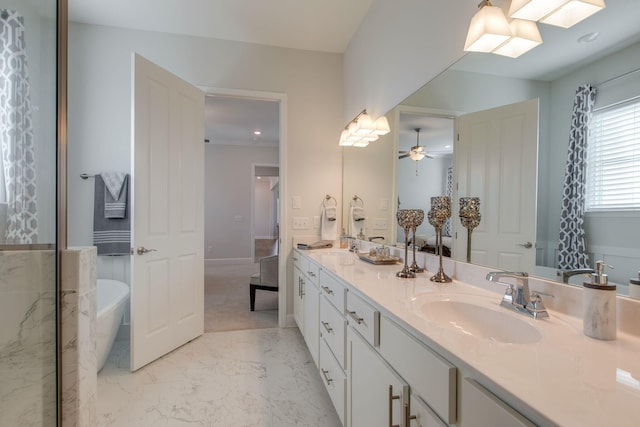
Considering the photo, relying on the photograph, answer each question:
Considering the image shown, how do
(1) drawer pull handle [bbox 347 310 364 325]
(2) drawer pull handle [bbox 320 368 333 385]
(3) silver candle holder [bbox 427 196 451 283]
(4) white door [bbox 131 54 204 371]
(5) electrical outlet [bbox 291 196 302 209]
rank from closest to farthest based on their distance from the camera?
1. (1) drawer pull handle [bbox 347 310 364 325]
2. (3) silver candle holder [bbox 427 196 451 283]
3. (2) drawer pull handle [bbox 320 368 333 385]
4. (4) white door [bbox 131 54 204 371]
5. (5) electrical outlet [bbox 291 196 302 209]

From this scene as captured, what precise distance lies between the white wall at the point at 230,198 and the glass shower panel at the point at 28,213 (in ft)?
17.6

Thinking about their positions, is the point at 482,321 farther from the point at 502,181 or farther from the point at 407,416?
the point at 502,181

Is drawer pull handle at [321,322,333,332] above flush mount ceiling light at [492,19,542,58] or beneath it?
beneath

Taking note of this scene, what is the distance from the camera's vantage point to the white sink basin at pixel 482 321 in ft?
2.91

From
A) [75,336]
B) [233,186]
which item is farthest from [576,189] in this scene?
[233,186]

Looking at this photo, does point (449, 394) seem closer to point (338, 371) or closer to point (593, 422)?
point (593, 422)

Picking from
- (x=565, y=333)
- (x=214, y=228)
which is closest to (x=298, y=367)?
(x=565, y=333)

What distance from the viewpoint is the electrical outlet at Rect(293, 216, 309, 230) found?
3008 millimetres

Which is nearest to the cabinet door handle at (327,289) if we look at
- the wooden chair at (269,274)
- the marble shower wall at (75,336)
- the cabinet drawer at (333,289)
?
the cabinet drawer at (333,289)

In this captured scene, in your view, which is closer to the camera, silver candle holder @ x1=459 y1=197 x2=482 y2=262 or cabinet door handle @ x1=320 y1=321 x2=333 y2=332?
silver candle holder @ x1=459 y1=197 x2=482 y2=262

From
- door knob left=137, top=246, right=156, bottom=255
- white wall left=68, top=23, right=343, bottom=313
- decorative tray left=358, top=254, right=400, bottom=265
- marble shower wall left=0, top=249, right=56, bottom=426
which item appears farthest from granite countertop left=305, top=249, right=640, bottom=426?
white wall left=68, top=23, right=343, bottom=313

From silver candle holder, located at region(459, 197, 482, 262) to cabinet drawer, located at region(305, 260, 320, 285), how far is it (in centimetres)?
94

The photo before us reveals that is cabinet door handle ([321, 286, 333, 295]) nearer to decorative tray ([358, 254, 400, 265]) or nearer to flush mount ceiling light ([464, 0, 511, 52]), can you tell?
decorative tray ([358, 254, 400, 265])

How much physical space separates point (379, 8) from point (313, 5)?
525 mm
